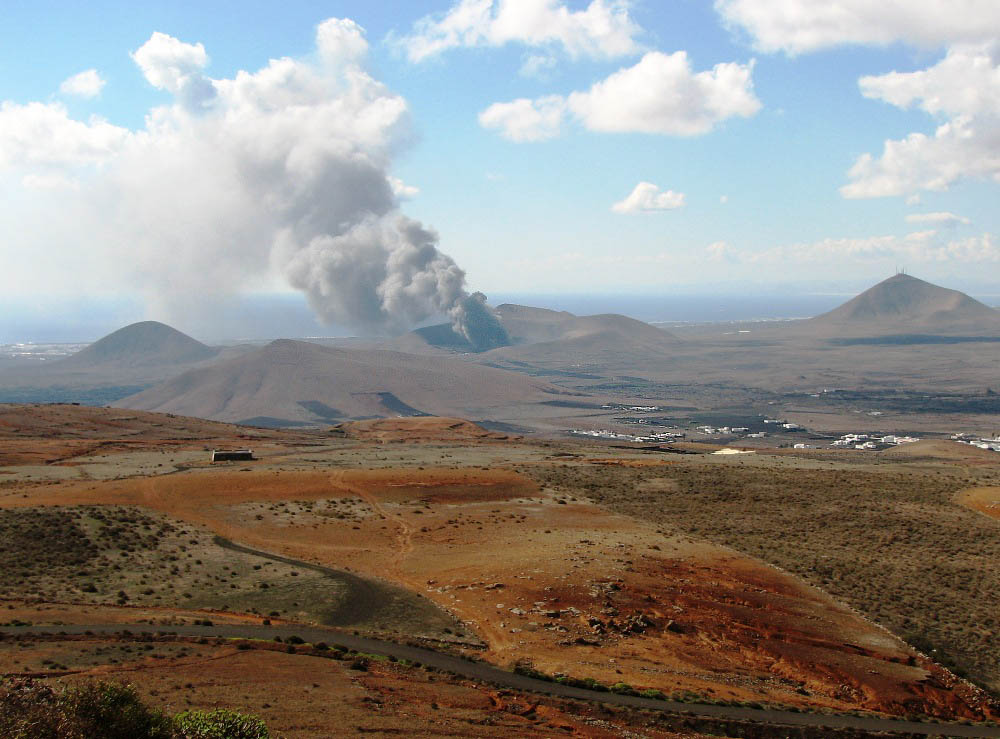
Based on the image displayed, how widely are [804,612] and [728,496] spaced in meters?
17.6

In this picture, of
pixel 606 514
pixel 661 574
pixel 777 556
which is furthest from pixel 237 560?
pixel 777 556

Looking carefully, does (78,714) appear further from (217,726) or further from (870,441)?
(870,441)

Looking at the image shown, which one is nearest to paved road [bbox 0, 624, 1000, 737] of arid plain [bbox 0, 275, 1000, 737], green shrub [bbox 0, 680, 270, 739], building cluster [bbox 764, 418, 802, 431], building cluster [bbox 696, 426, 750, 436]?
arid plain [bbox 0, 275, 1000, 737]

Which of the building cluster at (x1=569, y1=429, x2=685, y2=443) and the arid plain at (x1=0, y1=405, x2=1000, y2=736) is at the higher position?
the arid plain at (x1=0, y1=405, x2=1000, y2=736)

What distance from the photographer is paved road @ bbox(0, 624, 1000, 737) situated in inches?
831

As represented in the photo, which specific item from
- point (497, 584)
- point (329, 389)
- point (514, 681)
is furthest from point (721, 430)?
point (514, 681)

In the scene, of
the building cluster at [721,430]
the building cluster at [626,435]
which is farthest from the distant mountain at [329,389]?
the building cluster at [721,430]

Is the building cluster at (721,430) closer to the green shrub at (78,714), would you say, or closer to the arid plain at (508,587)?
the arid plain at (508,587)

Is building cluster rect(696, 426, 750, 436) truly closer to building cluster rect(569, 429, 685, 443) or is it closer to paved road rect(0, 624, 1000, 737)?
building cluster rect(569, 429, 685, 443)

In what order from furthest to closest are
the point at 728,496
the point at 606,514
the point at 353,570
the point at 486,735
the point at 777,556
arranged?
the point at 728,496 → the point at 606,514 → the point at 777,556 → the point at 353,570 → the point at 486,735

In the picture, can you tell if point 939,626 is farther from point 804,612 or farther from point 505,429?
point 505,429

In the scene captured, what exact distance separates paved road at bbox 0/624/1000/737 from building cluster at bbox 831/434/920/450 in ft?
306

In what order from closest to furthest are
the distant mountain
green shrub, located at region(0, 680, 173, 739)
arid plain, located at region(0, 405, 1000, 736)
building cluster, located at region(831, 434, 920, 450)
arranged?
green shrub, located at region(0, 680, 173, 739) < arid plain, located at region(0, 405, 1000, 736) < building cluster, located at region(831, 434, 920, 450) < the distant mountain

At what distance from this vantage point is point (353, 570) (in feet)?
103
